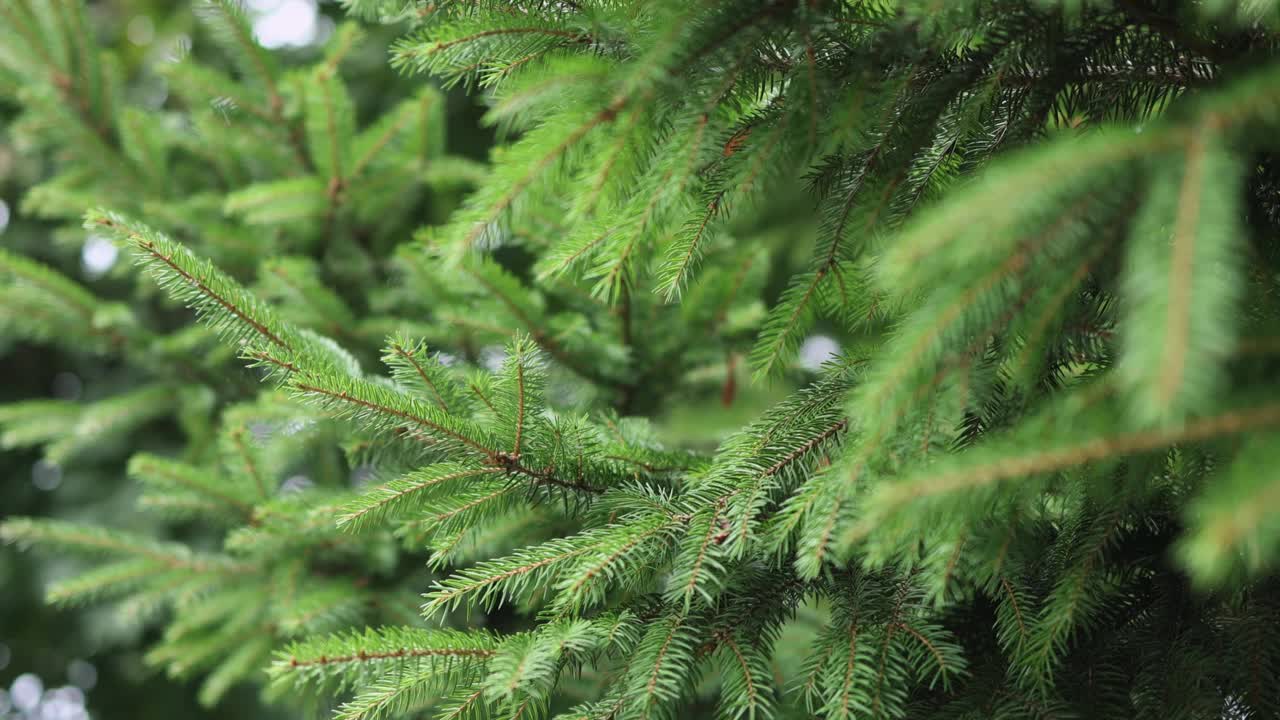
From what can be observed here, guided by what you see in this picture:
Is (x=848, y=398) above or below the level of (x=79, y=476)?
above

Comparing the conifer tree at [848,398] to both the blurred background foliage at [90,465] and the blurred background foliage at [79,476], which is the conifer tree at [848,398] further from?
the blurred background foliage at [79,476]

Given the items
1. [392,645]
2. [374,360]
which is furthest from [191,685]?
[392,645]

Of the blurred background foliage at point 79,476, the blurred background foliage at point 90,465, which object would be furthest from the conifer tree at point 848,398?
the blurred background foliage at point 79,476

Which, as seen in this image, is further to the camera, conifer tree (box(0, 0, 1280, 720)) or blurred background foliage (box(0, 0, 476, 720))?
blurred background foliage (box(0, 0, 476, 720))

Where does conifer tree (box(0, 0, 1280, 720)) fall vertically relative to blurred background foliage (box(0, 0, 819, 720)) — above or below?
above

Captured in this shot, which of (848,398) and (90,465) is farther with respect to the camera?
(90,465)

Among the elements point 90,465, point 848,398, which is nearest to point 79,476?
point 90,465

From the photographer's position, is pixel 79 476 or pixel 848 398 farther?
pixel 79 476

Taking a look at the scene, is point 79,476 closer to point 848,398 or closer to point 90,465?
point 90,465

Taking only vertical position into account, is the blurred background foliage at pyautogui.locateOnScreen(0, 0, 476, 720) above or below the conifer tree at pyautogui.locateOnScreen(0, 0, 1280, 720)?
below

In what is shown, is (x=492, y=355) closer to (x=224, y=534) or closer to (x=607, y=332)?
(x=607, y=332)

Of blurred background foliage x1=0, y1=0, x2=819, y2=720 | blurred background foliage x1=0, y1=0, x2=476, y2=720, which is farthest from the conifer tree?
blurred background foliage x1=0, y1=0, x2=476, y2=720

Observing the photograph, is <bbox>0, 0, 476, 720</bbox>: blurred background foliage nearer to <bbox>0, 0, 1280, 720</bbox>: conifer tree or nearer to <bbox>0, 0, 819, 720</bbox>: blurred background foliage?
<bbox>0, 0, 819, 720</bbox>: blurred background foliage

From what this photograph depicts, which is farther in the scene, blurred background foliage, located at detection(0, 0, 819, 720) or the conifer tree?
blurred background foliage, located at detection(0, 0, 819, 720)
